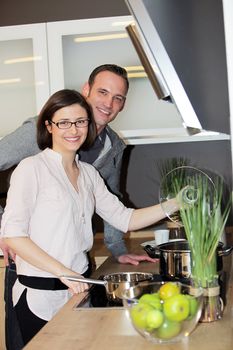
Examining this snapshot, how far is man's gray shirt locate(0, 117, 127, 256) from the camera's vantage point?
94.2 inches

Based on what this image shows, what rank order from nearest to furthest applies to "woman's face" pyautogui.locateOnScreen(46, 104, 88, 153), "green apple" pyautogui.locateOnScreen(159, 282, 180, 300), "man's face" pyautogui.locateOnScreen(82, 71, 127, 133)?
"green apple" pyautogui.locateOnScreen(159, 282, 180, 300) → "woman's face" pyautogui.locateOnScreen(46, 104, 88, 153) → "man's face" pyautogui.locateOnScreen(82, 71, 127, 133)

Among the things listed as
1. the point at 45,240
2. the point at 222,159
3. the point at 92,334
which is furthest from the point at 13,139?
the point at 222,159

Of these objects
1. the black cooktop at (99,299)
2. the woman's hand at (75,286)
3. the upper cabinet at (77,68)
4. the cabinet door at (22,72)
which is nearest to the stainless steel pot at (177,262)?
the black cooktop at (99,299)

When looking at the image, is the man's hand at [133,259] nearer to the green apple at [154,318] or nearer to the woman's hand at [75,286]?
the woman's hand at [75,286]

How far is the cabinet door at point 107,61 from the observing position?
3.12 metres

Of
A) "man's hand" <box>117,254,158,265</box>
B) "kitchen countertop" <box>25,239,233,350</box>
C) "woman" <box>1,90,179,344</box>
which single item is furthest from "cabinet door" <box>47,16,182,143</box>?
"kitchen countertop" <box>25,239,233,350</box>

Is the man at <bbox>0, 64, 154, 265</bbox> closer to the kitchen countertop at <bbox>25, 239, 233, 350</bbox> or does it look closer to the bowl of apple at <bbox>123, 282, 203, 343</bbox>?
the kitchen countertop at <bbox>25, 239, 233, 350</bbox>

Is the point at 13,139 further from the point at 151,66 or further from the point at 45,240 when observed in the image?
the point at 151,66

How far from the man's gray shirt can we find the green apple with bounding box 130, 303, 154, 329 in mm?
1199

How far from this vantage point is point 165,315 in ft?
4.30

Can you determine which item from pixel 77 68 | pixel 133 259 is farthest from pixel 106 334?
pixel 77 68

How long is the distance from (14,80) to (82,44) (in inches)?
16.3

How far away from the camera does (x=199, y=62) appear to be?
3.63 feet

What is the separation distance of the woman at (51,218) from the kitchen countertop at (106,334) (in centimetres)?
23
